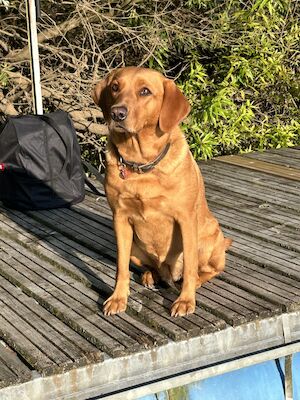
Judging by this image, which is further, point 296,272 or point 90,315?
point 296,272

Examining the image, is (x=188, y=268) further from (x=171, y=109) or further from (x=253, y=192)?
(x=253, y=192)

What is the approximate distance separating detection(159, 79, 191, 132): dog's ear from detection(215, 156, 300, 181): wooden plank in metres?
3.15

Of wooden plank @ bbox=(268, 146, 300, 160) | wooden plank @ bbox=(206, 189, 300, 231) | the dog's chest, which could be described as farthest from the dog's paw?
wooden plank @ bbox=(268, 146, 300, 160)

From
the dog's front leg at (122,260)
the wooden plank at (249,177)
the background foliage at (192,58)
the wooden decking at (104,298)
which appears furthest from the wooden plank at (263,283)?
the background foliage at (192,58)

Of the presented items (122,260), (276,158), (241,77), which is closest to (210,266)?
(122,260)

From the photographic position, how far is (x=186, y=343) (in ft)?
9.47

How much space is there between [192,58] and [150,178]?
16.4ft

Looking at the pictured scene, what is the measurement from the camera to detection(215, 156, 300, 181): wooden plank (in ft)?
20.2

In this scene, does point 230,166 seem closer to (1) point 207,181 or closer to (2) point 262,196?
(1) point 207,181

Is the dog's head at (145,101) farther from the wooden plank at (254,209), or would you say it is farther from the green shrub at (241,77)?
the green shrub at (241,77)

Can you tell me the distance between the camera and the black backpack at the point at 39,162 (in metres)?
4.92

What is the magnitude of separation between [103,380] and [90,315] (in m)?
0.48

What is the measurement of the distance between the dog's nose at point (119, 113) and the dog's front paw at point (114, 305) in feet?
2.88

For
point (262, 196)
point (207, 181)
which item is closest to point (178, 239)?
point (262, 196)
